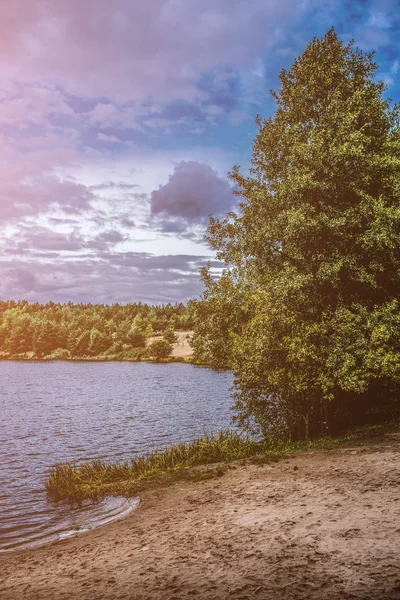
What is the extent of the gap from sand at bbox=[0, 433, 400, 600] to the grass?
2.84m

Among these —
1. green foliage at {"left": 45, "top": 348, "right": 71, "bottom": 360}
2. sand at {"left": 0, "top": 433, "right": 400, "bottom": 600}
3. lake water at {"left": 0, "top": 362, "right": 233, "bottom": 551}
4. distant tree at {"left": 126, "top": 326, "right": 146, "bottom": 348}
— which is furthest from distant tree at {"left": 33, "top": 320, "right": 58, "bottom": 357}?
sand at {"left": 0, "top": 433, "right": 400, "bottom": 600}

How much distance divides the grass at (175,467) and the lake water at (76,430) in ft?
3.26

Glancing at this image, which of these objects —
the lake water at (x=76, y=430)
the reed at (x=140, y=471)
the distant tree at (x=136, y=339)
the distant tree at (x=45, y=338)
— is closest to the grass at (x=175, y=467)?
the reed at (x=140, y=471)

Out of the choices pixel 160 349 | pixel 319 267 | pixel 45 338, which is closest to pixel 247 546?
pixel 319 267

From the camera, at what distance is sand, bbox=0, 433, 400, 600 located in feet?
30.9

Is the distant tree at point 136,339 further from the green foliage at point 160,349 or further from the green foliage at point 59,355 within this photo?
the green foliage at point 160,349

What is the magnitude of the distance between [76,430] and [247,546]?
33021 millimetres

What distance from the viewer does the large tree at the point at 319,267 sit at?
24.0 m

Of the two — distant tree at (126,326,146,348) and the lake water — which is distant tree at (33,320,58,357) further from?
the lake water

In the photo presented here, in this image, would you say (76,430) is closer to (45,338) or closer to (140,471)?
(140,471)

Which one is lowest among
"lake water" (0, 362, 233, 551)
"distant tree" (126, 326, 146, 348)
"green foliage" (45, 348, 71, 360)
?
"lake water" (0, 362, 233, 551)

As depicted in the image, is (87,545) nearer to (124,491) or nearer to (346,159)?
(124,491)

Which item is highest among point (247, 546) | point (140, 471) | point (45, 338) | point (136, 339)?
point (45, 338)

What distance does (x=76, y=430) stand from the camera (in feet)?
136
